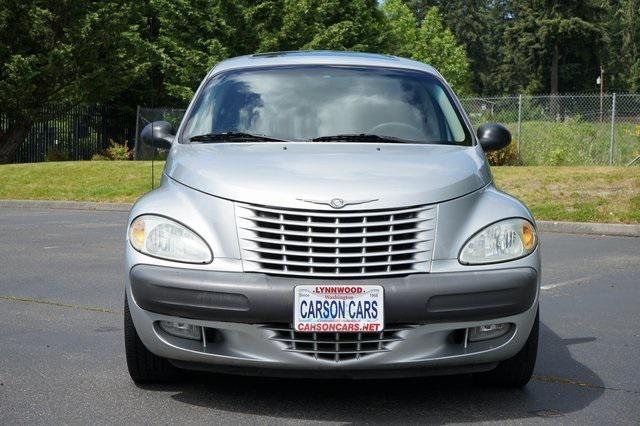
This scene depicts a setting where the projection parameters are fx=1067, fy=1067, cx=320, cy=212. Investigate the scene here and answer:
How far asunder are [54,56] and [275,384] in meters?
28.3

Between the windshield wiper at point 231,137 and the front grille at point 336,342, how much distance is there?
1.48 meters

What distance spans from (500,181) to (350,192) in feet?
50.5

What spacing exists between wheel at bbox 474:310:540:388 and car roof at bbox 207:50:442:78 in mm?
2200

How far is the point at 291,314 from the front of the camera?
4590mm

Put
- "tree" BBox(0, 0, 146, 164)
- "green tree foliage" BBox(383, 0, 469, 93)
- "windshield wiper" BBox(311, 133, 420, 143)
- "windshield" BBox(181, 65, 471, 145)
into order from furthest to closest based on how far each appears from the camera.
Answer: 1. "green tree foliage" BBox(383, 0, 469, 93)
2. "tree" BBox(0, 0, 146, 164)
3. "windshield" BBox(181, 65, 471, 145)
4. "windshield wiper" BBox(311, 133, 420, 143)

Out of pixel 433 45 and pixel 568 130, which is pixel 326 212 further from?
pixel 433 45

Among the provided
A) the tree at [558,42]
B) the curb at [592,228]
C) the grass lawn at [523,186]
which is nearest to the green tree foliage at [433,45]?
the tree at [558,42]

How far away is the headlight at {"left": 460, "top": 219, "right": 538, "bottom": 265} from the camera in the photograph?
483cm

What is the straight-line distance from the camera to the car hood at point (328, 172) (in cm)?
478

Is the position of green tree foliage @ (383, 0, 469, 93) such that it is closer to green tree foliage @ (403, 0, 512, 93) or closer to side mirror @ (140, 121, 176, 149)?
green tree foliage @ (403, 0, 512, 93)

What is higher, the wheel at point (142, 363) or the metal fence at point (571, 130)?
the wheel at point (142, 363)

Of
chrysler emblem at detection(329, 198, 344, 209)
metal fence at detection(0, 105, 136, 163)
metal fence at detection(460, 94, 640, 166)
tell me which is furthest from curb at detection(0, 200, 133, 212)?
chrysler emblem at detection(329, 198, 344, 209)

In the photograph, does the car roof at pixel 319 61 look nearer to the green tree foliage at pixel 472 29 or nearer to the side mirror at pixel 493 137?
the side mirror at pixel 493 137

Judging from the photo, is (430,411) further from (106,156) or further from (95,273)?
(106,156)
